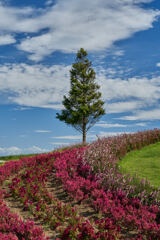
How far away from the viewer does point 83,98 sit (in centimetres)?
2959

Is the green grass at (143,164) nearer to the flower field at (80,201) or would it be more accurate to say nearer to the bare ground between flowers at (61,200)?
the flower field at (80,201)

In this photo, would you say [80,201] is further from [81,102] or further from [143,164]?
[81,102]

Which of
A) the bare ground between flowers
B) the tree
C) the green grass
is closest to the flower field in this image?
the bare ground between flowers

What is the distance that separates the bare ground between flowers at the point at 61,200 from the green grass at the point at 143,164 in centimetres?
223

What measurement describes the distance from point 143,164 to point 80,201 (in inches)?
165

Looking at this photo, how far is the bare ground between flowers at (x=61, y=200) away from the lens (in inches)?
241

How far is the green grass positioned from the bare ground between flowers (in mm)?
2228

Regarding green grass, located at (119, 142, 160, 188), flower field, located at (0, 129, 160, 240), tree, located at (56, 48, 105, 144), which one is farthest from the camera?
tree, located at (56, 48, 105, 144)

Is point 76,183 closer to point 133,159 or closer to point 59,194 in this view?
point 59,194

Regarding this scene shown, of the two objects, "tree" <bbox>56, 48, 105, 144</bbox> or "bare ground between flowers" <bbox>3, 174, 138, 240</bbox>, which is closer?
"bare ground between flowers" <bbox>3, 174, 138, 240</bbox>

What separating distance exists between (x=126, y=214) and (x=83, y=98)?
23602mm

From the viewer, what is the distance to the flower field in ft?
19.0

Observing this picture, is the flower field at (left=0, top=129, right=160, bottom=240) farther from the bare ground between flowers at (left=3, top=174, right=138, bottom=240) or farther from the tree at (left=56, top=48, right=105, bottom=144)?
the tree at (left=56, top=48, right=105, bottom=144)

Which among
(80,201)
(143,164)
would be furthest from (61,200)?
(143,164)
